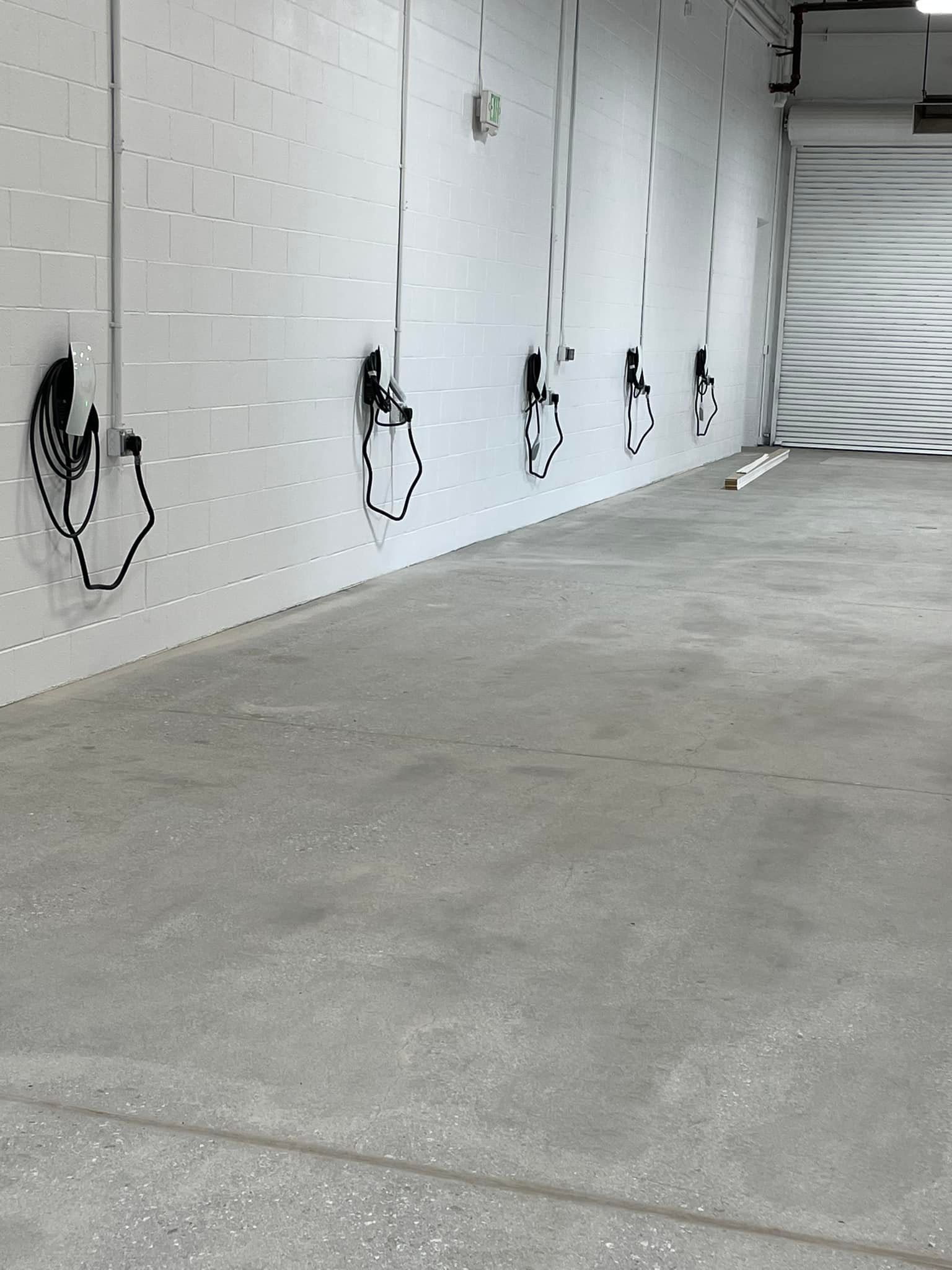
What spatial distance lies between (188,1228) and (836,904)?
1634 millimetres

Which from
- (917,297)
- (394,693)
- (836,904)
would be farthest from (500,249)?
(917,297)

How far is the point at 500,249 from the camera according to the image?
7.99 m

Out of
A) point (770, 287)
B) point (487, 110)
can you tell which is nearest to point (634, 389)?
point (487, 110)

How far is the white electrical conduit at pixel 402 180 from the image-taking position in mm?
6492

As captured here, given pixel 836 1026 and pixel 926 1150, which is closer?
pixel 926 1150

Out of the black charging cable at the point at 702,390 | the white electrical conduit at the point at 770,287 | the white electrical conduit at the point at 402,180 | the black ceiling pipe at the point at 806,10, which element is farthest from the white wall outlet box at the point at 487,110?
the white electrical conduit at the point at 770,287

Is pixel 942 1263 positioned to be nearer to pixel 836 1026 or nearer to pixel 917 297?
pixel 836 1026

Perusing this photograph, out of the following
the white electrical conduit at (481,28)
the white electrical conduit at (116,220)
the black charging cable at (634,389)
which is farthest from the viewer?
the black charging cable at (634,389)

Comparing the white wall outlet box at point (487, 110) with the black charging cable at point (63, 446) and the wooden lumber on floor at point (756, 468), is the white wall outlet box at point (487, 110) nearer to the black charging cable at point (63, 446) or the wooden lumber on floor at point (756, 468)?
the black charging cable at point (63, 446)

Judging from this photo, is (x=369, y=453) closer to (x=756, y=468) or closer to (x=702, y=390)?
(x=756, y=468)

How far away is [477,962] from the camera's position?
265 cm

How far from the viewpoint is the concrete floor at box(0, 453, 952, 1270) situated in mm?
1901

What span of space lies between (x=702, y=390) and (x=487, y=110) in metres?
6.00

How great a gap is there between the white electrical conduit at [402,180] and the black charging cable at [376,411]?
176 mm
